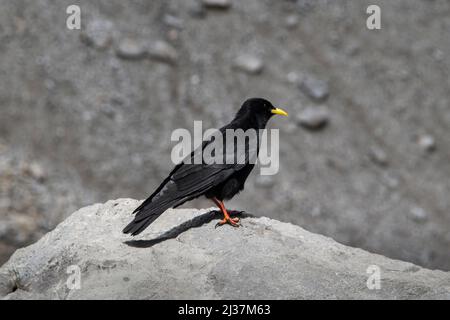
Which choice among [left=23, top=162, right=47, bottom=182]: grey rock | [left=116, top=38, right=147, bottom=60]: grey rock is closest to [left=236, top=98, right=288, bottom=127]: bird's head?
[left=23, top=162, right=47, bottom=182]: grey rock

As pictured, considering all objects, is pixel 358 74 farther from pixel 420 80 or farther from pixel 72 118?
pixel 72 118

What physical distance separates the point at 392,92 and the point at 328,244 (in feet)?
38.8

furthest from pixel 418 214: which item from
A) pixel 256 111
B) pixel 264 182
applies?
pixel 256 111

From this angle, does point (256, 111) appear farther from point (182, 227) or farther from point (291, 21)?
point (291, 21)

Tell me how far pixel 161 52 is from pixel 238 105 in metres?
2.47

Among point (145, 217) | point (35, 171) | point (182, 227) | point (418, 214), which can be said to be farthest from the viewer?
point (418, 214)

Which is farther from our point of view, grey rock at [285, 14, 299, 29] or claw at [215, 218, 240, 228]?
grey rock at [285, 14, 299, 29]

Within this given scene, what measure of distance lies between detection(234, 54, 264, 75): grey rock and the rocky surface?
10.0 metres

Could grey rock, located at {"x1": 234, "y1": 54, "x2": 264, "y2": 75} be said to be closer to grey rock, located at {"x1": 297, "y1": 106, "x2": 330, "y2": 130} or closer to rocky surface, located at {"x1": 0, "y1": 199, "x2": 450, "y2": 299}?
grey rock, located at {"x1": 297, "y1": 106, "x2": 330, "y2": 130}

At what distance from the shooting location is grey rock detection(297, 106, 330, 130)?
58.3 feet

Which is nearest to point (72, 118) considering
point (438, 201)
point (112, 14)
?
point (112, 14)

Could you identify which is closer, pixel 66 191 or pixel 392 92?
pixel 66 191

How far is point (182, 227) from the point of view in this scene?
26.8 feet

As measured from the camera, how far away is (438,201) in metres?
17.2
